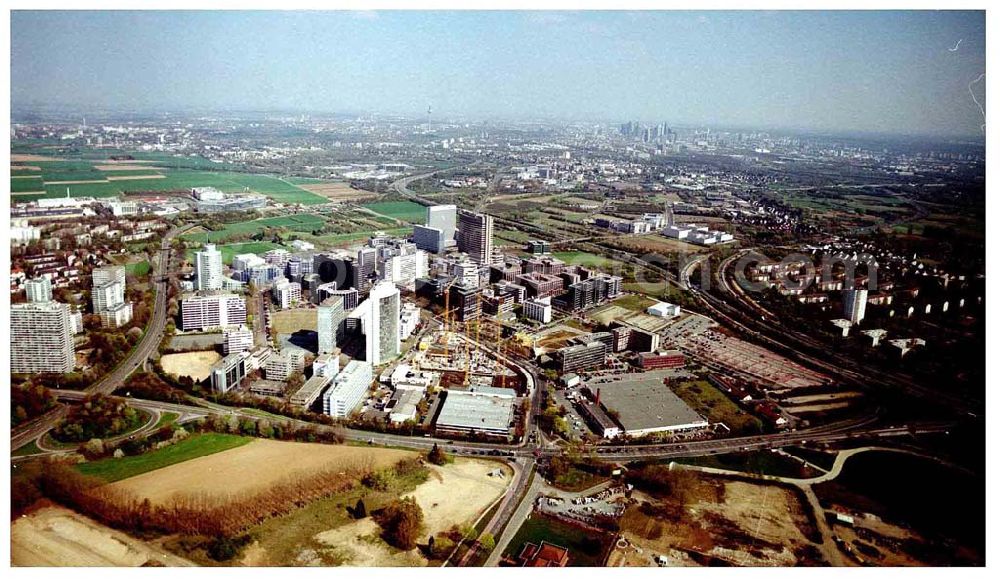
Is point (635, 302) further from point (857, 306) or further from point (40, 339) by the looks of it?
point (40, 339)

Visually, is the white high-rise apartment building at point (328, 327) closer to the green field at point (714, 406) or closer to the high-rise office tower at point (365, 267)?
the high-rise office tower at point (365, 267)

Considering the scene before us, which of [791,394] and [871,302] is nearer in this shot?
[791,394]

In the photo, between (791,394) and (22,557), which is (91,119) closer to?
(22,557)

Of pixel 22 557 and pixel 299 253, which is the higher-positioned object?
pixel 299 253

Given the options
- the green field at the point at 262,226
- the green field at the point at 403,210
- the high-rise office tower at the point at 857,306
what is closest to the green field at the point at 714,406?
the high-rise office tower at the point at 857,306

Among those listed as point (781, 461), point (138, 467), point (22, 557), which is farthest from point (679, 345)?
point (22, 557)

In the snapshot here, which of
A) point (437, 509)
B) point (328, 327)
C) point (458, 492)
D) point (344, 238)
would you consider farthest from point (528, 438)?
point (344, 238)

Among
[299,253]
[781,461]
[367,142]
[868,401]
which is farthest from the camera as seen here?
[367,142]

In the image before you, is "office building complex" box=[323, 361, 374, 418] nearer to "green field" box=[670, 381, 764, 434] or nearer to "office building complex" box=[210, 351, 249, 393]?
"office building complex" box=[210, 351, 249, 393]
